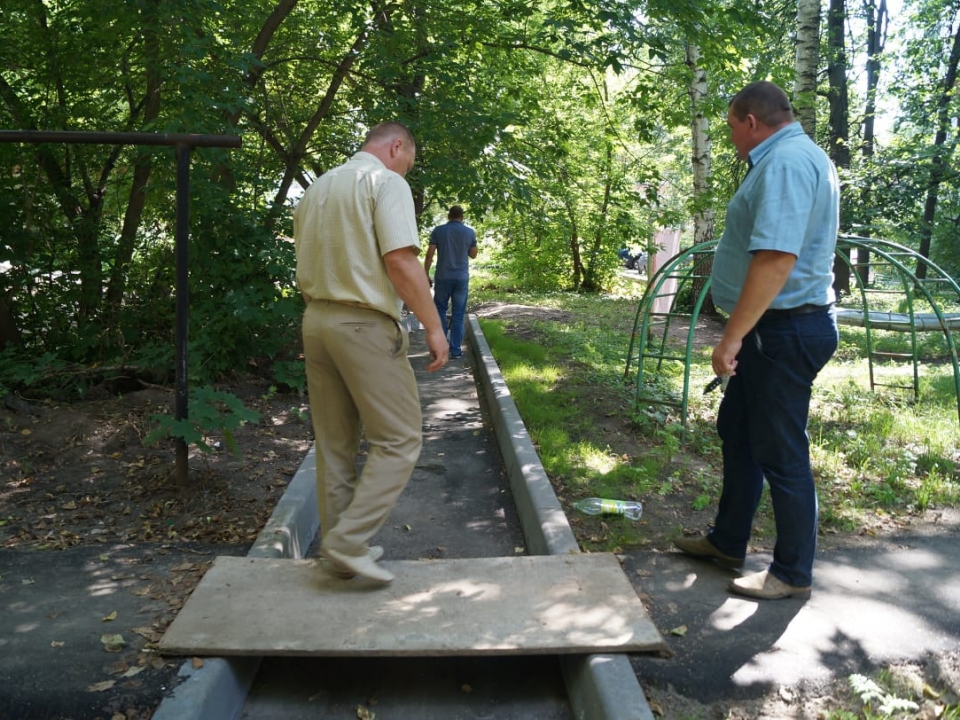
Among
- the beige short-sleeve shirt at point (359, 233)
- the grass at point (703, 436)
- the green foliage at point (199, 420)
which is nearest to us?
the beige short-sleeve shirt at point (359, 233)

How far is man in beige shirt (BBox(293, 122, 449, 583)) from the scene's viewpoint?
3527mm

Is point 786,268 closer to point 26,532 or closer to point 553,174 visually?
point 26,532

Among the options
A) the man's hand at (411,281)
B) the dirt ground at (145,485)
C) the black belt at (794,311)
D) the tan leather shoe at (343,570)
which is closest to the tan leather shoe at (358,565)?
the tan leather shoe at (343,570)

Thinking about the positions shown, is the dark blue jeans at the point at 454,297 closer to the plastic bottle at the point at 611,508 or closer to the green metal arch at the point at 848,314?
the green metal arch at the point at 848,314

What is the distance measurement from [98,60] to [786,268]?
7468 mm

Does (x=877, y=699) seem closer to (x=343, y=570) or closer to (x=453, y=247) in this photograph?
(x=343, y=570)

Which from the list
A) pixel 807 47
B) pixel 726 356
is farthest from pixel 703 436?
pixel 807 47

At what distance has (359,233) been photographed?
11.6 feet

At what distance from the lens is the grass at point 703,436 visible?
514cm

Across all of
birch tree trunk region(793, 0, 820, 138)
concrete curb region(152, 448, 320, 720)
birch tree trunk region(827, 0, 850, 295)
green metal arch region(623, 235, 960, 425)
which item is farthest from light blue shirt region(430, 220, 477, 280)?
birch tree trunk region(827, 0, 850, 295)

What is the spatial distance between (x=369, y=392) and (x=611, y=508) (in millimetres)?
1953

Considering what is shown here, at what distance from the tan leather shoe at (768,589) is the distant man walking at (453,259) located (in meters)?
7.17

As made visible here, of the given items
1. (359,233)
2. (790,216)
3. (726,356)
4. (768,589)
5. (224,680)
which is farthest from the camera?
(768,589)

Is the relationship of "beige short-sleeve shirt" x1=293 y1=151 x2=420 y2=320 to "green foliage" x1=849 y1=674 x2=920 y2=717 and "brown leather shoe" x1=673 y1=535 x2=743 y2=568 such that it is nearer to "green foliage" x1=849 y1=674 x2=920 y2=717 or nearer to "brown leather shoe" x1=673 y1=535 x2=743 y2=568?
"brown leather shoe" x1=673 y1=535 x2=743 y2=568
